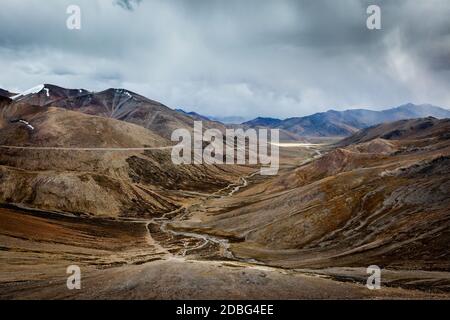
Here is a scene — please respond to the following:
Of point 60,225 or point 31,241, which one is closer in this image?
point 31,241

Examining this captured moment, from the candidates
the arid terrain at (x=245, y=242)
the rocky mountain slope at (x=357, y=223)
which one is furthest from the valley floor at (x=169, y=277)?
the rocky mountain slope at (x=357, y=223)

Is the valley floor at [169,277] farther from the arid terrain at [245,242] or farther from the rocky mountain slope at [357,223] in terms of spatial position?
the rocky mountain slope at [357,223]

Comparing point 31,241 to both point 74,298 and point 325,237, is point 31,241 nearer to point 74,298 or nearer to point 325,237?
point 74,298

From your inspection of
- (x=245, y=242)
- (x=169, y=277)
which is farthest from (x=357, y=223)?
(x=169, y=277)

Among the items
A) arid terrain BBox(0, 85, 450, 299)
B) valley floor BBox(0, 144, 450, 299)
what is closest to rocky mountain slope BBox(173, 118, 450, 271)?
arid terrain BBox(0, 85, 450, 299)

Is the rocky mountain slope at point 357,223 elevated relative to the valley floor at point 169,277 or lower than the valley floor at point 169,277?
elevated

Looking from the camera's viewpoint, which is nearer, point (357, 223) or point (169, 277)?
point (169, 277)

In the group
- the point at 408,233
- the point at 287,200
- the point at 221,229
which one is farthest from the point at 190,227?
the point at 408,233

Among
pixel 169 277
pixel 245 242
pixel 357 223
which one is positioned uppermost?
pixel 357 223

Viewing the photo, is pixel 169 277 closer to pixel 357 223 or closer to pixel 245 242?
pixel 245 242
